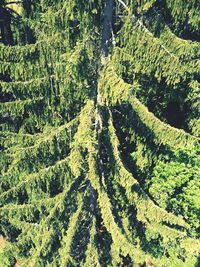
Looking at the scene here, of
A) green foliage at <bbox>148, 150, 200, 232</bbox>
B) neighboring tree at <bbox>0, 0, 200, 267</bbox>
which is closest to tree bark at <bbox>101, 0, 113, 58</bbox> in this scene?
neighboring tree at <bbox>0, 0, 200, 267</bbox>

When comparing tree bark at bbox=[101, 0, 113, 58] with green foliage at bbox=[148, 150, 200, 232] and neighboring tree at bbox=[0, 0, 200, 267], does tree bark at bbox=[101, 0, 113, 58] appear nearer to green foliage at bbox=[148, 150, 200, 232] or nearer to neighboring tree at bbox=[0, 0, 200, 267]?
neighboring tree at bbox=[0, 0, 200, 267]

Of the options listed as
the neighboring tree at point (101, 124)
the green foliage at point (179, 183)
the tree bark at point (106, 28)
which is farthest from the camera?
the green foliage at point (179, 183)

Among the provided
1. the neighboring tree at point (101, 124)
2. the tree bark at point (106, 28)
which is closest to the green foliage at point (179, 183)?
the neighboring tree at point (101, 124)

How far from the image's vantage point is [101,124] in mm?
7879

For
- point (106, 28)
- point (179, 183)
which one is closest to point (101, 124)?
point (106, 28)

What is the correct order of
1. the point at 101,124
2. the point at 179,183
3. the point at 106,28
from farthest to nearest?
the point at 179,183 → the point at 101,124 → the point at 106,28

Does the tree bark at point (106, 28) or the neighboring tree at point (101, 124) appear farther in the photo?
the tree bark at point (106, 28)

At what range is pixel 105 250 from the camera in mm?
9859

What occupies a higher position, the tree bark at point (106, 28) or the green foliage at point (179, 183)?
the tree bark at point (106, 28)

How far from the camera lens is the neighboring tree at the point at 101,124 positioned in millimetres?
6477

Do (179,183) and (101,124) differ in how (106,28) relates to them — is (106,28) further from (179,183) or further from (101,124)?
(179,183)

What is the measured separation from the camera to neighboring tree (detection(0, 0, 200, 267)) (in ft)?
21.2

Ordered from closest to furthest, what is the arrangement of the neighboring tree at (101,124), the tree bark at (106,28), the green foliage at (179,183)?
1. the neighboring tree at (101,124)
2. the tree bark at (106,28)
3. the green foliage at (179,183)

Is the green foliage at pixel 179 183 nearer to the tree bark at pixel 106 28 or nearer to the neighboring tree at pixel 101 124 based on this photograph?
the neighboring tree at pixel 101 124
